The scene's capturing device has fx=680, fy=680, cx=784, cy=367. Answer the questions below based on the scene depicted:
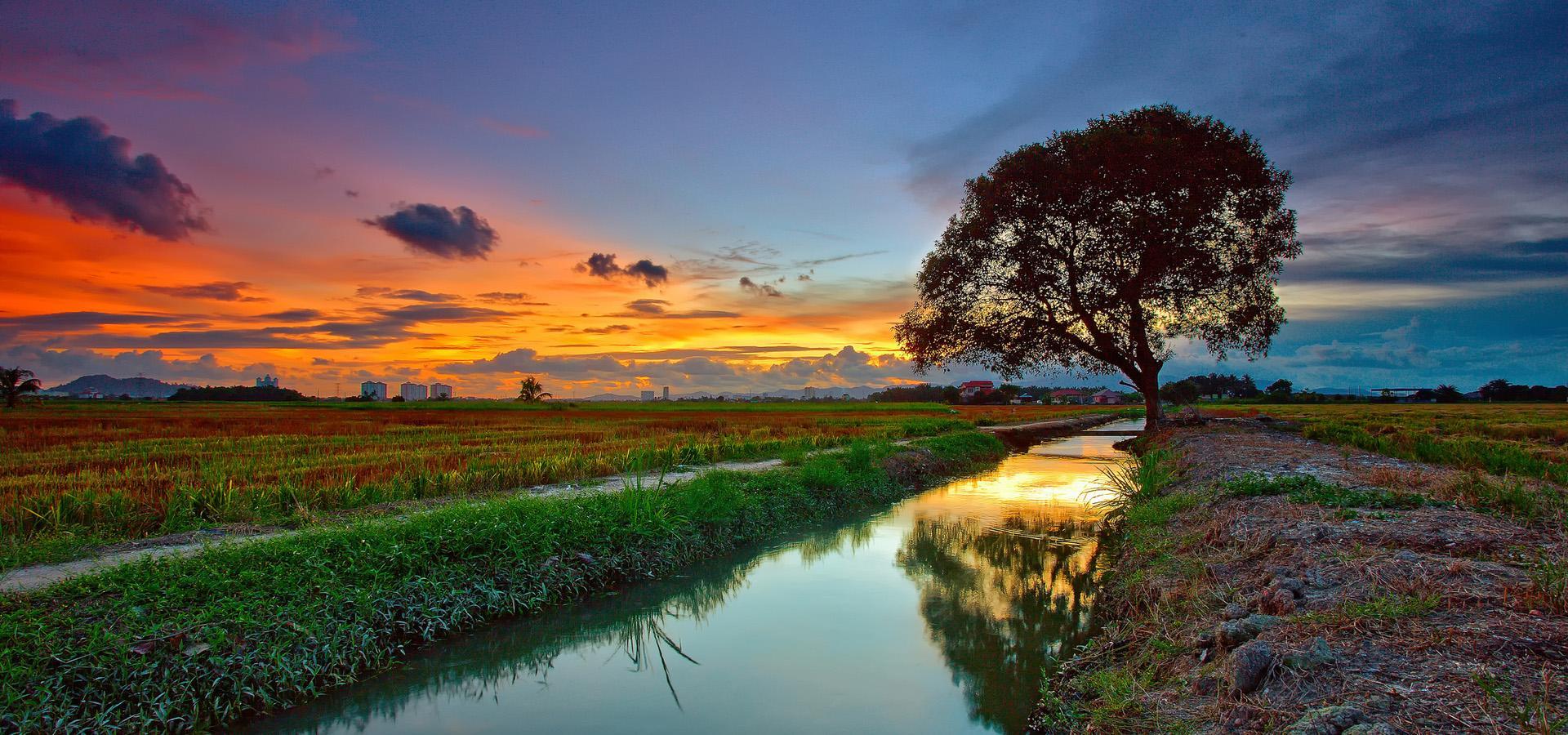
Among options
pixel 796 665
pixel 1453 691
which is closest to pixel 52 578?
pixel 796 665

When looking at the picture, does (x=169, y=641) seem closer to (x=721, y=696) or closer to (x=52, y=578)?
(x=52, y=578)

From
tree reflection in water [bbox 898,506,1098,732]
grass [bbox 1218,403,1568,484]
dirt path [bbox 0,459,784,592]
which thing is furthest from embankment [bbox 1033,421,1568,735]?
dirt path [bbox 0,459,784,592]

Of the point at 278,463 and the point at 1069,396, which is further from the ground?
the point at 1069,396

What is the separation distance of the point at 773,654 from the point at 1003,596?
2970 mm

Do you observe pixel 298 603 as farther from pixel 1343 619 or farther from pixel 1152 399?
pixel 1152 399

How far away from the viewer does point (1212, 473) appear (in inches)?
436

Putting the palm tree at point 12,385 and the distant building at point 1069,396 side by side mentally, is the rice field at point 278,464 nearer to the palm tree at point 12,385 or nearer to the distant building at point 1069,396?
the palm tree at point 12,385

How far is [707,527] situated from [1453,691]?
8.30 metres

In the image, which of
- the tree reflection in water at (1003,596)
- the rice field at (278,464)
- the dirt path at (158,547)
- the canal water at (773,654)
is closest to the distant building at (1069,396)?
the rice field at (278,464)

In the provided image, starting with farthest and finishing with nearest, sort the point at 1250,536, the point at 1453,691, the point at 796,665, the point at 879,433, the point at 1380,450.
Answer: the point at 879,433
the point at 1380,450
the point at 1250,536
the point at 796,665
the point at 1453,691

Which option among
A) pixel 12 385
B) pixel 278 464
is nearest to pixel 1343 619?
pixel 278 464

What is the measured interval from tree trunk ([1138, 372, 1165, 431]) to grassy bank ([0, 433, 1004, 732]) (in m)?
18.7

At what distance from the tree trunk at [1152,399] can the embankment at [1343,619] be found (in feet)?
51.1

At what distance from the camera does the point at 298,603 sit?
5.62m
